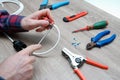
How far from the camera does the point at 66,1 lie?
976 millimetres

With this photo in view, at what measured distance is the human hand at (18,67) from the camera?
579 mm

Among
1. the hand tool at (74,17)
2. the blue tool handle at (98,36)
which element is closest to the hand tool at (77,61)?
the blue tool handle at (98,36)

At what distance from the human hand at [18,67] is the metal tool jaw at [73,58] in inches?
4.7

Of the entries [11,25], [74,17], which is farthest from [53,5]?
[11,25]

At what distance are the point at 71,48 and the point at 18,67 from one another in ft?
0.69

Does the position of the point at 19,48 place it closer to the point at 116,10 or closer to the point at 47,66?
the point at 47,66

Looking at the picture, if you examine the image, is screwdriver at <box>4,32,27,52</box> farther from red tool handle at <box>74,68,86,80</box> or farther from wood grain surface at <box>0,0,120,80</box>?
red tool handle at <box>74,68,86,80</box>

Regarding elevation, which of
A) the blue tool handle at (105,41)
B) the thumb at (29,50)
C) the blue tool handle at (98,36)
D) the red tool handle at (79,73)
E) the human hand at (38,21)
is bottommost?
the red tool handle at (79,73)

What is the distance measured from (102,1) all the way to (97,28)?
0.93 ft

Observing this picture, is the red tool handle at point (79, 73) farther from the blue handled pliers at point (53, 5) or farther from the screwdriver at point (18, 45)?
the blue handled pliers at point (53, 5)

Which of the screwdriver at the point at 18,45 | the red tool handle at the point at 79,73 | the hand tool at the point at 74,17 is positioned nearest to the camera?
the red tool handle at the point at 79,73

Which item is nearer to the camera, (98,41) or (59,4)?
(98,41)

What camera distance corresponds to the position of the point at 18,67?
595 mm

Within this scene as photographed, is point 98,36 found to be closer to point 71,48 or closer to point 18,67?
point 71,48
